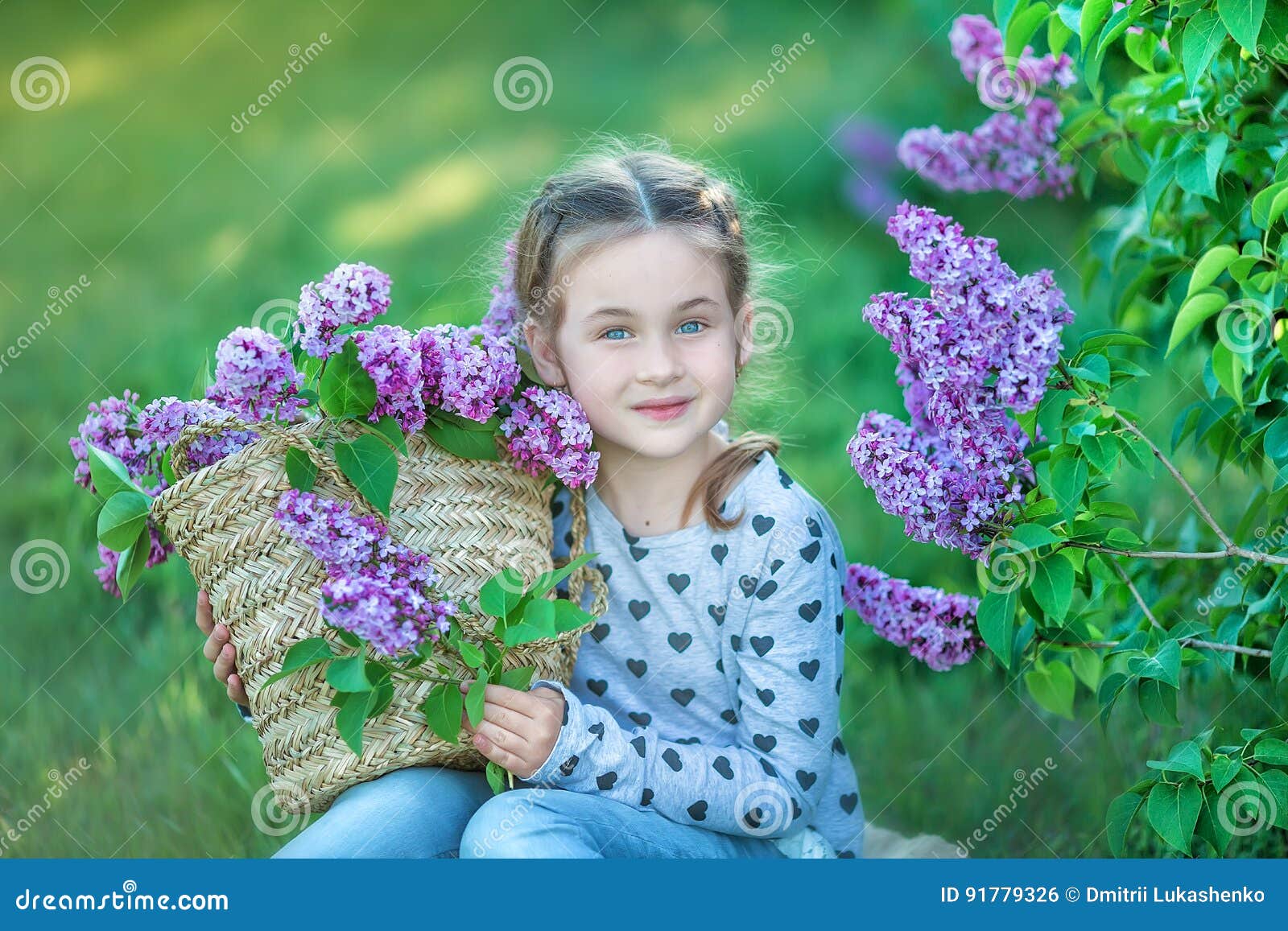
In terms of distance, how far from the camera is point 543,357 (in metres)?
2.15

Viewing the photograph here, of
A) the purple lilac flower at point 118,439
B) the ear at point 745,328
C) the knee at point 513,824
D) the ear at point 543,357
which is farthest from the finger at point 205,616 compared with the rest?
the ear at point 745,328

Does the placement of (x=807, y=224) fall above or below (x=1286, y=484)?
above

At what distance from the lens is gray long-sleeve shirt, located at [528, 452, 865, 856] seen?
1960 mm

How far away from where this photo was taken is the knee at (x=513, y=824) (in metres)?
1.80

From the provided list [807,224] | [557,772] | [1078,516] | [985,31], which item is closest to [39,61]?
[807,224]

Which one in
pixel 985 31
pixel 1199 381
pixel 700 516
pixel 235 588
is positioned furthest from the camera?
pixel 1199 381

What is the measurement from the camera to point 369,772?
6.12 ft

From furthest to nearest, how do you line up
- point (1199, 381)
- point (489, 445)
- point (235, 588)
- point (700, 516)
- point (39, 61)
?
point (39, 61), point (1199, 381), point (700, 516), point (489, 445), point (235, 588)

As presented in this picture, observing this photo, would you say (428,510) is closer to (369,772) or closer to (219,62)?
(369,772)

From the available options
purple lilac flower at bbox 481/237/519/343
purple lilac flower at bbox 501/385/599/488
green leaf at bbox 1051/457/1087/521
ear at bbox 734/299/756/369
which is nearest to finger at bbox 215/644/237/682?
purple lilac flower at bbox 501/385/599/488

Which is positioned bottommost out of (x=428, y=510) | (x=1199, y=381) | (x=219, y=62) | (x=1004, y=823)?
(x=1004, y=823)

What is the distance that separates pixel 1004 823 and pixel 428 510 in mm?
1510

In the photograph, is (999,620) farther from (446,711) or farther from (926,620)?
(446,711)

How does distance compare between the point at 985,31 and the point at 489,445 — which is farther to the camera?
the point at 985,31
